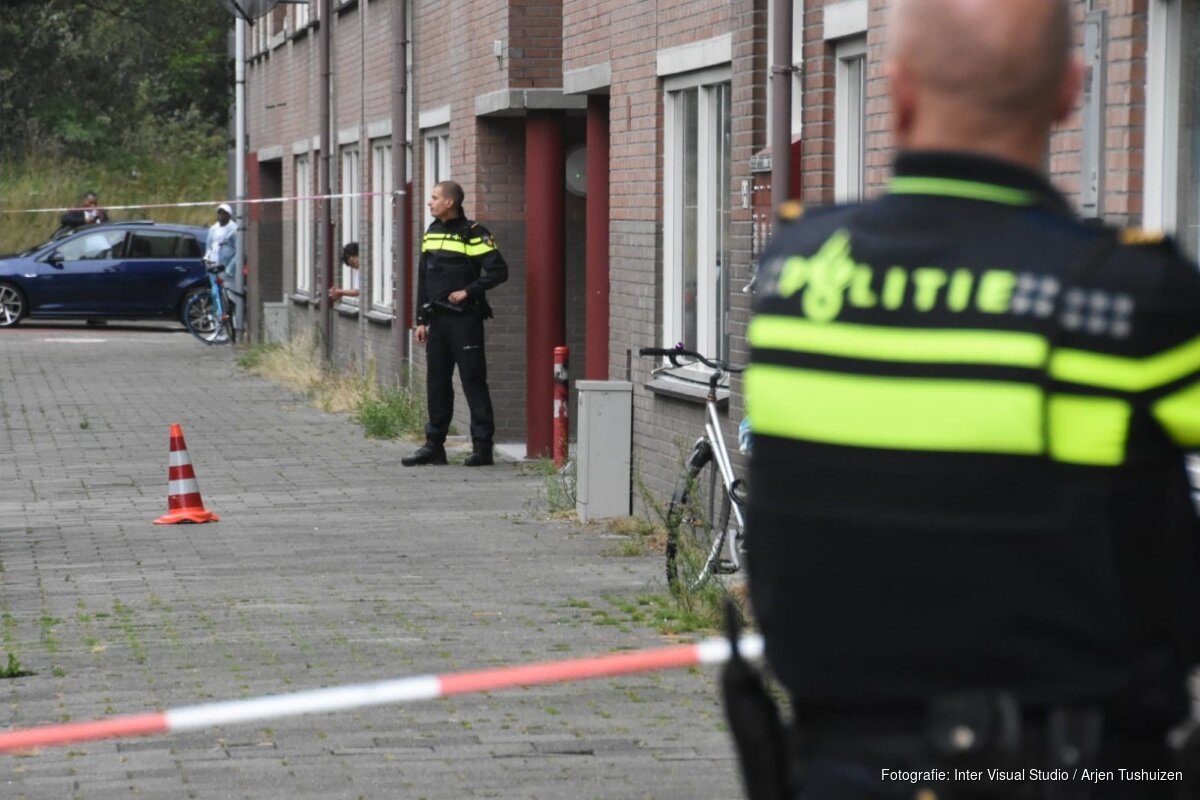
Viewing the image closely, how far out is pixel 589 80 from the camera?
14773mm

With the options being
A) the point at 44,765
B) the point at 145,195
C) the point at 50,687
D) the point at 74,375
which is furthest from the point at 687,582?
the point at 145,195

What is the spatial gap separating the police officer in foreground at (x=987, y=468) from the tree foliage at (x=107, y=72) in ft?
185

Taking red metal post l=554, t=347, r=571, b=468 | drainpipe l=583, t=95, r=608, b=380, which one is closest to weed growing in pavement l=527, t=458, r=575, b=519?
red metal post l=554, t=347, r=571, b=468

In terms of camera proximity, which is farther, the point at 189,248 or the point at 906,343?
the point at 189,248

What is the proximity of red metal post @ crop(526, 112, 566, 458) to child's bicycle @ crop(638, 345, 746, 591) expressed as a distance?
20.6 ft

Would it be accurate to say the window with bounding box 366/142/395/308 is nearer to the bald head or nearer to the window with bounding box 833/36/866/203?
the window with bounding box 833/36/866/203

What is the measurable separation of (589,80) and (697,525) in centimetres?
517

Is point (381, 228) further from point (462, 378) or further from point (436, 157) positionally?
point (462, 378)

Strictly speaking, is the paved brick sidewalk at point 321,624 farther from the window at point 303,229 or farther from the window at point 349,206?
the window at point 303,229

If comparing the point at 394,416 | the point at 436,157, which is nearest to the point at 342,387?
the point at 436,157

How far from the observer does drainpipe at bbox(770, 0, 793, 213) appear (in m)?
10.6

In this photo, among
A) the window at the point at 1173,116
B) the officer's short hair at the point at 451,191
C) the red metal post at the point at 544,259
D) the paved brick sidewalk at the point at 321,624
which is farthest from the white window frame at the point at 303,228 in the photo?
the window at the point at 1173,116

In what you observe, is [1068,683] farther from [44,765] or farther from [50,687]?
[50,687]

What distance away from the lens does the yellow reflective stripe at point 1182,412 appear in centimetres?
236
